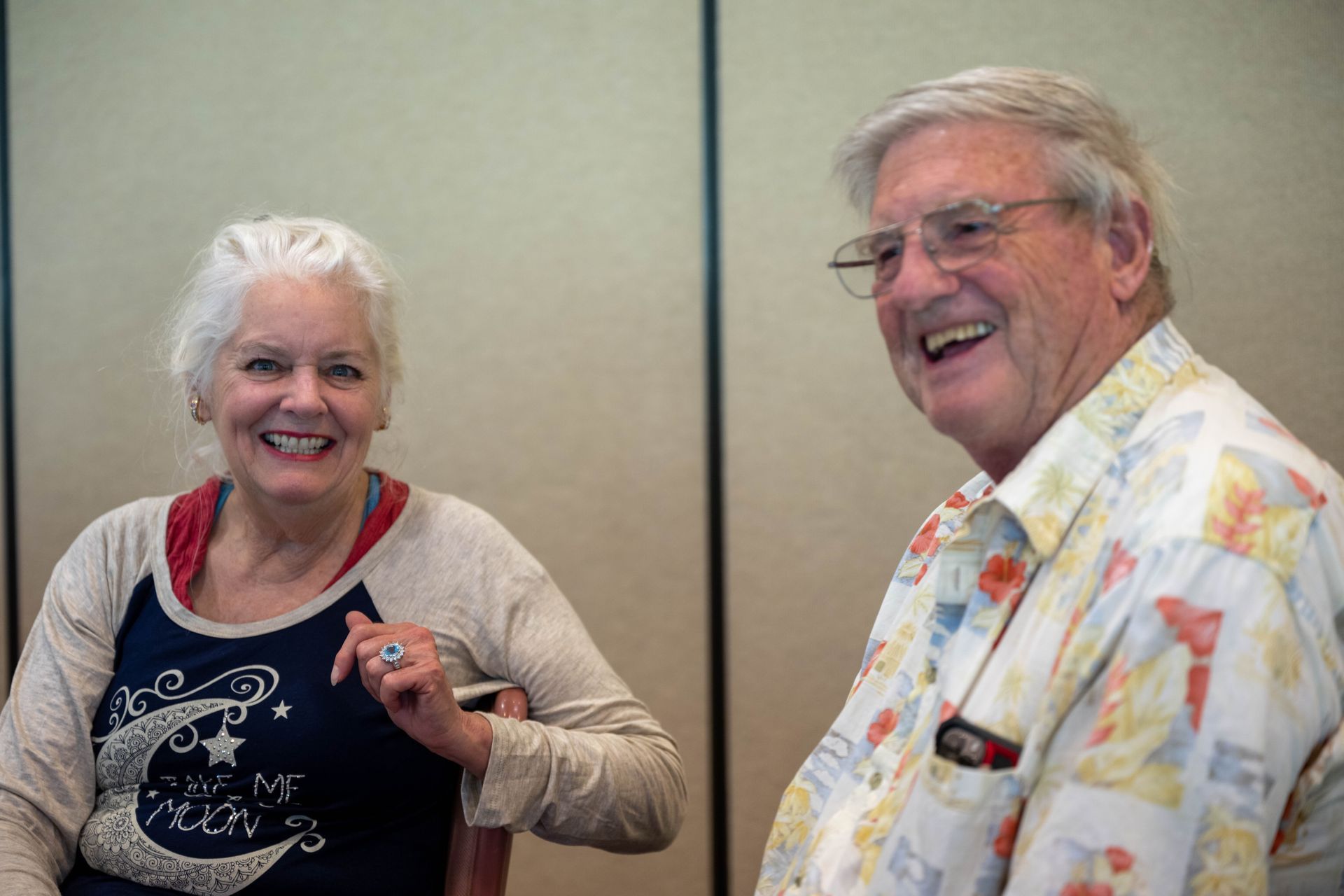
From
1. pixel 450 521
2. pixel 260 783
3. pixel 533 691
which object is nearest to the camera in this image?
pixel 260 783

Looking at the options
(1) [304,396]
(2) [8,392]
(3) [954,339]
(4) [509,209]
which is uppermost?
(4) [509,209]

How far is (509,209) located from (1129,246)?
→ 1648 mm

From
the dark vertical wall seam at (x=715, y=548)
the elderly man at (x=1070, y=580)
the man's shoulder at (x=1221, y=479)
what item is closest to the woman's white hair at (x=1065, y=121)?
the elderly man at (x=1070, y=580)

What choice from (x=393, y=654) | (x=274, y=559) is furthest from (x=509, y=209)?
(x=393, y=654)

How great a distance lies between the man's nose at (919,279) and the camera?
1.10 meters

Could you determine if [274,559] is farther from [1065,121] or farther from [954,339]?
[1065,121]

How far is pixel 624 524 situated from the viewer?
249 centimetres

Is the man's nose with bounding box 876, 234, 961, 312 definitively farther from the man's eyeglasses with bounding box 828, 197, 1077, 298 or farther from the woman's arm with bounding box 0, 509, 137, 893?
the woman's arm with bounding box 0, 509, 137, 893

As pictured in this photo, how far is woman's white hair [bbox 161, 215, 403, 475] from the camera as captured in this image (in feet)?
5.13

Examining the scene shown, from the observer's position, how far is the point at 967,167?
109 centimetres

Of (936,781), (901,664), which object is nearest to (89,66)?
(901,664)

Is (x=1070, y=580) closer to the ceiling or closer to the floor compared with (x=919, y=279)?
closer to the floor

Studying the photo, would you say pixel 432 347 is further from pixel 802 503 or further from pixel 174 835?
pixel 174 835

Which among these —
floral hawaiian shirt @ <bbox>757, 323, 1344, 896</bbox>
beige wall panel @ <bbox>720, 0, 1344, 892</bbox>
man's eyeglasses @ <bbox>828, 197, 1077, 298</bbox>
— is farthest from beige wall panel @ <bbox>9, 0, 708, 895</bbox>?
floral hawaiian shirt @ <bbox>757, 323, 1344, 896</bbox>
